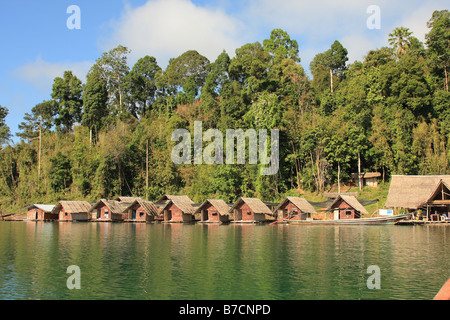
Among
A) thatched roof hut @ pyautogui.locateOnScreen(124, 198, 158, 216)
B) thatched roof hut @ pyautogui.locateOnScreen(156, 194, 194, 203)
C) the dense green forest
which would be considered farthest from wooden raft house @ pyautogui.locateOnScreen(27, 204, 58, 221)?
thatched roof hut @ pyautogui.locateOnScreen(156, 194, 194, 203)

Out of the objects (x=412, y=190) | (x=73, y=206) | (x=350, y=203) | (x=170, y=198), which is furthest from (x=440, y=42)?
(x=73, y=206)

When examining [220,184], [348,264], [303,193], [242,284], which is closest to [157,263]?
[242,284]

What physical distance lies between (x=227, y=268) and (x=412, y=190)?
27991 millimetres

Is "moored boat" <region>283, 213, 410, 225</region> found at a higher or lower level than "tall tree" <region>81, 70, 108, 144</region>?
lower

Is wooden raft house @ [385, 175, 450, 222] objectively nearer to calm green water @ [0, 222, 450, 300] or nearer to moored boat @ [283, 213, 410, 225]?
moored boat @ [283, 213, 410, 225]

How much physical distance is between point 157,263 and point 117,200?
3338 cm

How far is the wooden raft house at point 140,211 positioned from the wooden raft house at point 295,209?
1406cm

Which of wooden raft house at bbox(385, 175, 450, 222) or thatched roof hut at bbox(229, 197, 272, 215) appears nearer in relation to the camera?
wooden raft house at bbox(385, 175, 450, 222)

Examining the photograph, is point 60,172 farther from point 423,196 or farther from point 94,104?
point 423,196

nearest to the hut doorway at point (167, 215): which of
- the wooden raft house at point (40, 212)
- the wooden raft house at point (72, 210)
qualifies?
the wooden raft house at point (72, 210)

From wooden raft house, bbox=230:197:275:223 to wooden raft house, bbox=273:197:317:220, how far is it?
128 centimetres

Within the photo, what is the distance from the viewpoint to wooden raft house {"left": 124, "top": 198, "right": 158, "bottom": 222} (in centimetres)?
4591

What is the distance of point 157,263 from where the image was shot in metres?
17.5

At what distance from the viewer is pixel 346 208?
40.2 meters
